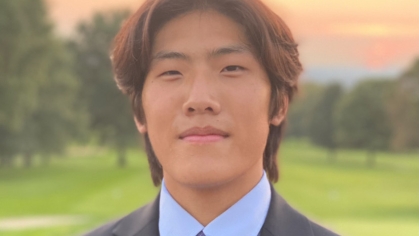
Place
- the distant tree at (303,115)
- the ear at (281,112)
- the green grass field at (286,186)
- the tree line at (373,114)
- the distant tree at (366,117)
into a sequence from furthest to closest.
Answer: the green grass field at (286,186) < the distant tree at (366,117) < the tree line at (373,114) < the distant tree at (303,115) < the ear at (281,112)

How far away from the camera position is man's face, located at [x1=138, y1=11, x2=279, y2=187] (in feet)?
4.72

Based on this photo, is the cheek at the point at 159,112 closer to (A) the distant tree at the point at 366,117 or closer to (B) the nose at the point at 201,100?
(B) the nose at the point at 201,100

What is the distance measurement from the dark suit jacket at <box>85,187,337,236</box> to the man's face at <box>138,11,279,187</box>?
16 centimetres

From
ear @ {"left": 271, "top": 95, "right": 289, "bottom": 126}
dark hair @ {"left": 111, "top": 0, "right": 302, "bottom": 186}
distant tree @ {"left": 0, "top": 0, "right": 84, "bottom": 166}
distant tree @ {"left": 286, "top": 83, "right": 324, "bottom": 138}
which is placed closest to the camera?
dark hair @ {"left": 111, "top": 0, "right": 302, "bottom": 186}

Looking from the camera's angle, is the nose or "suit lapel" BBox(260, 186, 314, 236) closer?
the nose

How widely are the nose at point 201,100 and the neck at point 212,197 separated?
22cm

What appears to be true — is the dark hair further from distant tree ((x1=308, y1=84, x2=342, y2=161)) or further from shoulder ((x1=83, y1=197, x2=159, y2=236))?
distant tree ((x1=308, y1=84, x2=342, y2=161))

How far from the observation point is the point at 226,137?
146 centimetres

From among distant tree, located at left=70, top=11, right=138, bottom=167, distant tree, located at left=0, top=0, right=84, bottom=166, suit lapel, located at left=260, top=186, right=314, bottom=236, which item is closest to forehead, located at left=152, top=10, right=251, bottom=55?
suit lapel, located at left=260, top=186, right=314, bottom=236

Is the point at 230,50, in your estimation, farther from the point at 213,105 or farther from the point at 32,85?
the point at 32,85

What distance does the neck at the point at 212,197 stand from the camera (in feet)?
5.09

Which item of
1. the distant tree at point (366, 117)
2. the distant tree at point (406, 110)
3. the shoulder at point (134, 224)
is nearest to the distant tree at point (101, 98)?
the distant tree at point (366, 117)

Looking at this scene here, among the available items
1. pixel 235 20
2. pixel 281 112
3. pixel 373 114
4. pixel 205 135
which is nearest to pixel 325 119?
pixel 373 114

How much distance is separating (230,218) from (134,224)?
0.34 m
